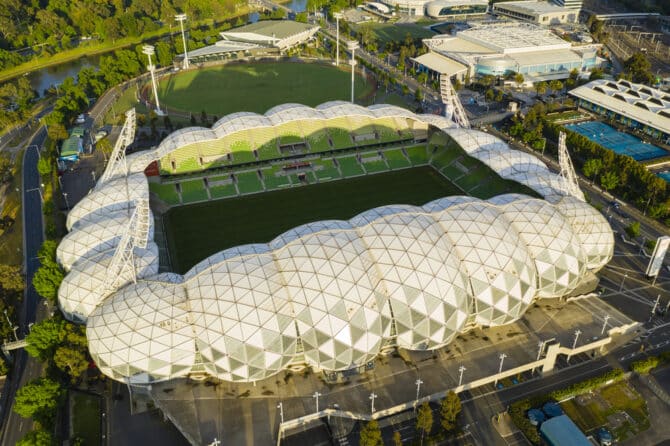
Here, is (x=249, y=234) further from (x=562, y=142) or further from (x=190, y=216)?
(x=562, y=142)

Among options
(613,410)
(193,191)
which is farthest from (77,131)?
(613,410)

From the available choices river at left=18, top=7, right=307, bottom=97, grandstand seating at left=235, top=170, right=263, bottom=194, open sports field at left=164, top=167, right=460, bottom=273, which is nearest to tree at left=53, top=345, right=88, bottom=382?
open sports field at left=164, top=167, right=460, bottom=273

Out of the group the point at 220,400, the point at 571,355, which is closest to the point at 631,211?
the point at 571,355

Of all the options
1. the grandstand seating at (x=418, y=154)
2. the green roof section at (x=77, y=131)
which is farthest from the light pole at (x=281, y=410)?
the green roof section at (x=77, y=131)

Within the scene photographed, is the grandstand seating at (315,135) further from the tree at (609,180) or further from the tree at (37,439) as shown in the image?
the tree at (37,439)

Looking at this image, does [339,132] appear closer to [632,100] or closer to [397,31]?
[632,100]
